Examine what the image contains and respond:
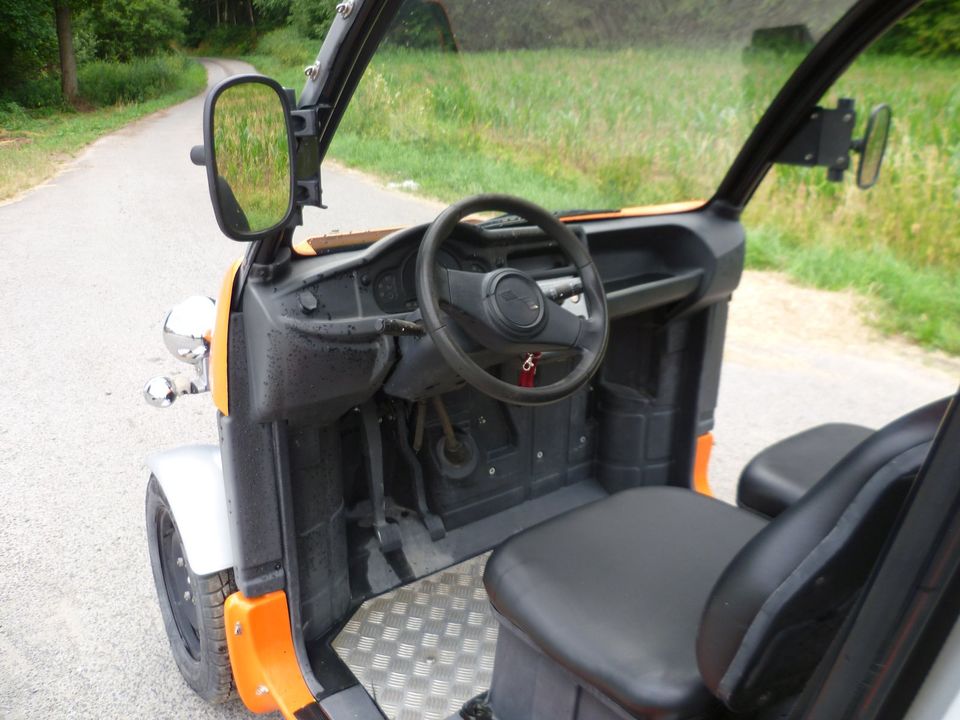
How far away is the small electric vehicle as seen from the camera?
114 cm

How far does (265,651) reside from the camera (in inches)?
76.9

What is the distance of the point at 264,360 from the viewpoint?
67.0 inches

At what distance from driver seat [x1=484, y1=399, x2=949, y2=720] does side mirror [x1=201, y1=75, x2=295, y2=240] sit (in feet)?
2.95

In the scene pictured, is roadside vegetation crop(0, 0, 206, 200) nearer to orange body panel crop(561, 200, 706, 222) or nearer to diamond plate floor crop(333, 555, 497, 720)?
orange body panel crop(561, 200, 706, 222)

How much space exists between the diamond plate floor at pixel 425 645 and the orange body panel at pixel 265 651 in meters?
0.18

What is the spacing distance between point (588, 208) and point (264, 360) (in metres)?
1.16

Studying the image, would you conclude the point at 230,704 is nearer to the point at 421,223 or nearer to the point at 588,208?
the point at 421,223

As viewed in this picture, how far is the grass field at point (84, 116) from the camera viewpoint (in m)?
11.8

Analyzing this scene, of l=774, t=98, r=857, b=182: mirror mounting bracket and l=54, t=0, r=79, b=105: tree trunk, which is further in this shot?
l=54, t=0, r=79, b=105: tree trunk

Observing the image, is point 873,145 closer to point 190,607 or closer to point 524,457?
point 524,457

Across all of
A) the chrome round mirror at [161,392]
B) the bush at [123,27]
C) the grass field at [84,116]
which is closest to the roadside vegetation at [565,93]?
the chrome round mirror at [161,392]

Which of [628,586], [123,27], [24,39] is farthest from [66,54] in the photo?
[628,586]

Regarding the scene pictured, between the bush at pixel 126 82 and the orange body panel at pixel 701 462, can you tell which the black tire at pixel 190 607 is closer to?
the orange body panel at pixel 701 462

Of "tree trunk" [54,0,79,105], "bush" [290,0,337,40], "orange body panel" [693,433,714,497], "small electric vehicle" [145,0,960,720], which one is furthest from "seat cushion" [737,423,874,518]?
"tree trunk" [54,0,79,105]
